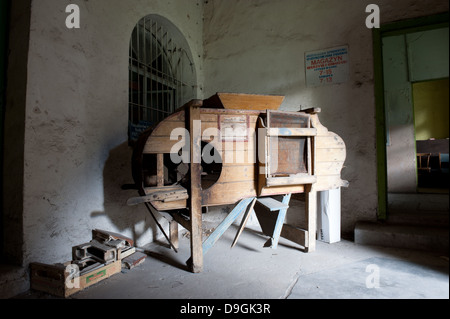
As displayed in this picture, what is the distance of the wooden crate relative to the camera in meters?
2.12

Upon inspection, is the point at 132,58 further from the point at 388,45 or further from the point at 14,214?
the point at 388,45

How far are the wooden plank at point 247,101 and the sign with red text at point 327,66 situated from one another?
62.5 inches

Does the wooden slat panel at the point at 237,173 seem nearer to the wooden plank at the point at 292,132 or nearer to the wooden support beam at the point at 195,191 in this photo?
the wooden support beam at the point at 195,191

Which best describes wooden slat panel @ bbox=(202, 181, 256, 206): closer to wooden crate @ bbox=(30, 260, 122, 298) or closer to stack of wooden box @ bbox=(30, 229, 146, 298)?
stack of wooden box @ bbox=(30, 229, 146, 298)

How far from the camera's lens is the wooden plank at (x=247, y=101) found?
273 cm

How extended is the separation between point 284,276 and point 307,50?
3570 mm

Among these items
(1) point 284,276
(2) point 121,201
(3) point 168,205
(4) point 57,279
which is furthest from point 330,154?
(4) point 57,279

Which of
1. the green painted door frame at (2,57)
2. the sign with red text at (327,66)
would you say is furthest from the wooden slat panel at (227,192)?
the sign with red text at (327,66)

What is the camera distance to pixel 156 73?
4.06 metres

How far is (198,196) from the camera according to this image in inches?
100

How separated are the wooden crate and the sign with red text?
159 inches

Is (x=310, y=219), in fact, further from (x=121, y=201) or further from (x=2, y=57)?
(x=2, y=57)

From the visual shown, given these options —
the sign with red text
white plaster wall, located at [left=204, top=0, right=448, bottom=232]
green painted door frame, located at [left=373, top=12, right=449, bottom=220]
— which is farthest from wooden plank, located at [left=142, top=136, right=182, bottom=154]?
green painted door frame, located at [left=373, top=12, right=449, bottom=220]

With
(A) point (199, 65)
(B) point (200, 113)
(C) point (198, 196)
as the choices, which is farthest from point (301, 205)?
(A) point (199, 65)
